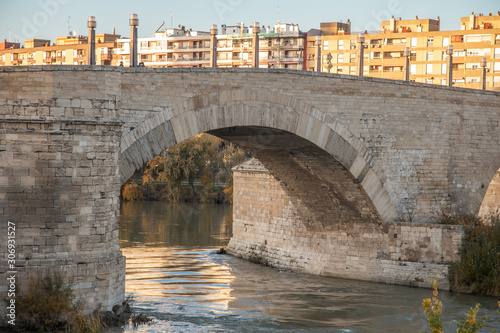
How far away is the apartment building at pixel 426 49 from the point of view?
1633 inches

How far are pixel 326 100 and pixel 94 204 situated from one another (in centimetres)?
A: 583

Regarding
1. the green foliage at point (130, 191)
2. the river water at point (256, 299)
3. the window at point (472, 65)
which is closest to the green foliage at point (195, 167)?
the green foliage at point (130, 191)

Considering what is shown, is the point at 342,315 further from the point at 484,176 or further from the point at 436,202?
the point at 484,176

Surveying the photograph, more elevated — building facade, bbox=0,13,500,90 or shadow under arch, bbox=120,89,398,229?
building facade, bbox=0,13,500,90

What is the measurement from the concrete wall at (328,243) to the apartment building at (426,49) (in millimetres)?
22180

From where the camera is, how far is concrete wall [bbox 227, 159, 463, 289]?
15570 mm

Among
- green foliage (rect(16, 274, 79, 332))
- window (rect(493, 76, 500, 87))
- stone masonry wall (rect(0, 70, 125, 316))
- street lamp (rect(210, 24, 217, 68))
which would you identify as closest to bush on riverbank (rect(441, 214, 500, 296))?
street lamp (rect(210, 24, 217, 68))

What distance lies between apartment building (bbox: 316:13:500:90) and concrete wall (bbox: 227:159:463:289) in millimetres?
22180

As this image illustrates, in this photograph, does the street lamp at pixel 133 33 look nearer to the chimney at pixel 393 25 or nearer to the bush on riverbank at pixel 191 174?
the bush on riverbank at pixel 191 174

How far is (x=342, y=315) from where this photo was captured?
13.8 metres

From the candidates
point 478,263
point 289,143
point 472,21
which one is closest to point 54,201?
point 289,143

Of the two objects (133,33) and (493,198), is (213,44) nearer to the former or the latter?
(133,33)

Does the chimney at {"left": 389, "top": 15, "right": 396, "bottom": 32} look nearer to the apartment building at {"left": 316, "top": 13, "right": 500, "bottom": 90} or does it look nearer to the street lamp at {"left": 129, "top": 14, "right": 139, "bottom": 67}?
the apartment building at {"left": 316, "top": 13, "right": 500, "bottom": 90}

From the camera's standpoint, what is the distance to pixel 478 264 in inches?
583
